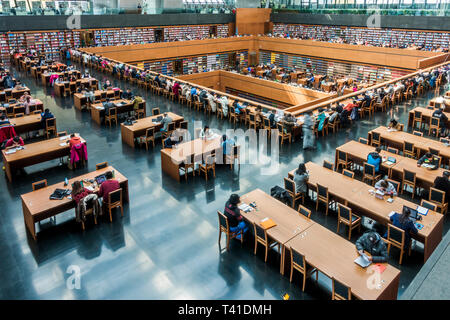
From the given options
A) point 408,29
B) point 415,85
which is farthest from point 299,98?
point 408,29

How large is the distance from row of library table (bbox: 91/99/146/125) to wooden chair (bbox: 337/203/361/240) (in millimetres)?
8140

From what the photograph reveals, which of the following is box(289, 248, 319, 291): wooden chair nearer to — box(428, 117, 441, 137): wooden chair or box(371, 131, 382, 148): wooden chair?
box(371, 131, 382, 148): wooden chair

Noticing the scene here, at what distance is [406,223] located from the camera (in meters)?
5.54

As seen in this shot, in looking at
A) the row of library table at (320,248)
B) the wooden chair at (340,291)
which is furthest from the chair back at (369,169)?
the wooden chair at (340,291)

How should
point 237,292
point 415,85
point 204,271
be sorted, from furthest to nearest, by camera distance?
point 415,85, point 204,271, point 237,292

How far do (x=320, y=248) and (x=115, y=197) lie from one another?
149 inches

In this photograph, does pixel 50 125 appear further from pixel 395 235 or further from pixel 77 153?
→ pixel 395 235

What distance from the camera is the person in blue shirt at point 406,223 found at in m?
5.50

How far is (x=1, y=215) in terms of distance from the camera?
6793 millimetres

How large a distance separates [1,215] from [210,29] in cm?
2399

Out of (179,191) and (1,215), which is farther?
(179,191)

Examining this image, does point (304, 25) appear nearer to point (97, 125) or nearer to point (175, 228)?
point (97, 125)

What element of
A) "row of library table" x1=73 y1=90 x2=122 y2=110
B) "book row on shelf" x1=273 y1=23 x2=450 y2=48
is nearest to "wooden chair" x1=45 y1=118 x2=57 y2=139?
"row of library table" x1=73 y1=90 x2=122 y2=110

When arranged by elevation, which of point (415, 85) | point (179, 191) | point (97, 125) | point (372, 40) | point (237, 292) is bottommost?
point (237, 292)
